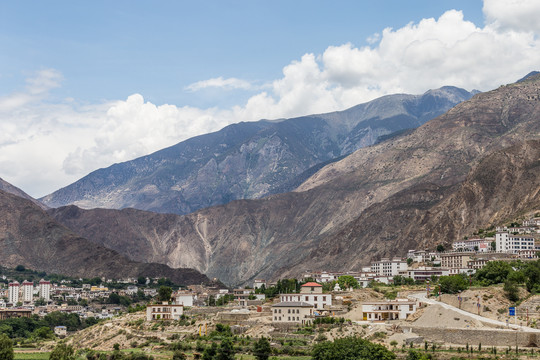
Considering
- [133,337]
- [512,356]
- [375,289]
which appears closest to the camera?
[512,356]

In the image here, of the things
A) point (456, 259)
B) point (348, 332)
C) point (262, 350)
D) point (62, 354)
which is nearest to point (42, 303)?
point (456, 259)

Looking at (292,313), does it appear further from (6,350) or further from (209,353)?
(6,350)

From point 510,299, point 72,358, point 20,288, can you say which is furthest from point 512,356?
point 20,288

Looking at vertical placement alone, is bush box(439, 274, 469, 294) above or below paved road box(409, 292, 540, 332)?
above

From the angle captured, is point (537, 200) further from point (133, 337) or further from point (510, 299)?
point (133, 337)

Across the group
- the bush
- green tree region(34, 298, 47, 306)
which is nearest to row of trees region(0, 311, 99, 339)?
green tree region(34, 298, 47, 306)

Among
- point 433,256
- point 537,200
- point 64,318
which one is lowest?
point 64,318

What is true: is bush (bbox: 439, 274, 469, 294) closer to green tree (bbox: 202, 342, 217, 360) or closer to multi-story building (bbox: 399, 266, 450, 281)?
multi-story building (bbox: 399, 266, 450, 281)
